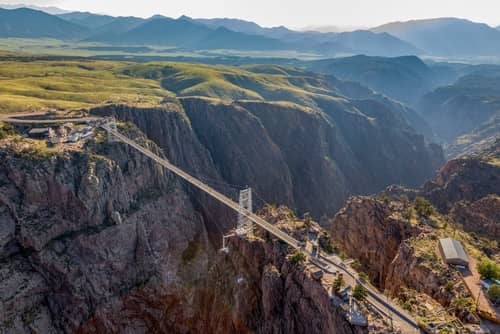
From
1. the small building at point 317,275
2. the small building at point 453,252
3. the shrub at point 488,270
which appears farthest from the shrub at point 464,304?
the small building at point 317,275

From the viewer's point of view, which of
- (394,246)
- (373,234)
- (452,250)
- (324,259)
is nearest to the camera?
(452,250)

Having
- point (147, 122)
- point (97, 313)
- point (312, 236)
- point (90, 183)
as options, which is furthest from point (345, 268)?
point (147, 122)

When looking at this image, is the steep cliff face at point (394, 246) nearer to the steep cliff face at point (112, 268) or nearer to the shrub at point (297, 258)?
the shrub at point (297, 258)

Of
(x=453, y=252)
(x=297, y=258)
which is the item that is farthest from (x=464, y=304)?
(x=297, y=258)

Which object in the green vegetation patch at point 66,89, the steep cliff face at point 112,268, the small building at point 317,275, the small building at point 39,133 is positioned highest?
the green vegetation patch at point 66,89

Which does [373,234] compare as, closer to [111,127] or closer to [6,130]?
[111,127]

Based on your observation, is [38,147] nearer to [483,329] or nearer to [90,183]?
[90,183]

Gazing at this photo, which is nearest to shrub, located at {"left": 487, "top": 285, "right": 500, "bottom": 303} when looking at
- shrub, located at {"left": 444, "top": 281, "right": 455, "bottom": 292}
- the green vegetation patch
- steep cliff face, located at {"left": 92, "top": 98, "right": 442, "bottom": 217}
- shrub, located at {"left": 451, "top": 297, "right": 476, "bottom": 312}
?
shrub, located at {"left": 451, "top": 297, "right": 476, "bottom": 312}
